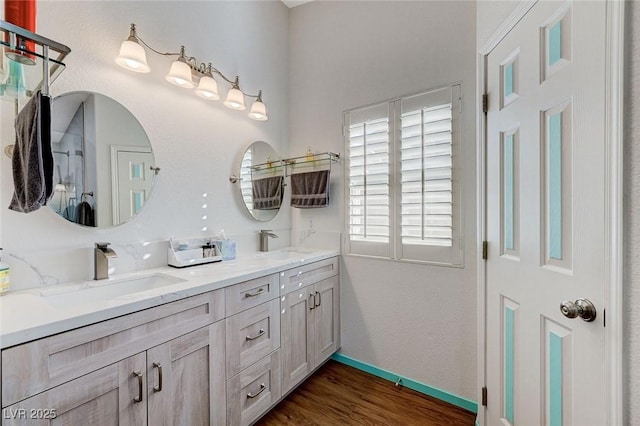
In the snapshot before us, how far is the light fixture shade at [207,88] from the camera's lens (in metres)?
1.75

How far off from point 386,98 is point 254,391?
2.09 m

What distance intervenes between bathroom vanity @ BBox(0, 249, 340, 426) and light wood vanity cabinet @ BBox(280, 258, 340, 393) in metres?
0.01

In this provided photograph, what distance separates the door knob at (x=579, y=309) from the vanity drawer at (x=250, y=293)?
1.30 meters

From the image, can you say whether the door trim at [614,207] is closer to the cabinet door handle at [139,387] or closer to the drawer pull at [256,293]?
the drawer pull at [256,293]

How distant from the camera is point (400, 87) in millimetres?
2004

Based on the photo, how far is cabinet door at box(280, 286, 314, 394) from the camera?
1729 mm

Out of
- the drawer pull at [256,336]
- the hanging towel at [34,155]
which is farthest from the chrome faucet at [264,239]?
the hanging towel at [34,155]

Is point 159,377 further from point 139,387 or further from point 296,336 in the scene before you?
point 296,336

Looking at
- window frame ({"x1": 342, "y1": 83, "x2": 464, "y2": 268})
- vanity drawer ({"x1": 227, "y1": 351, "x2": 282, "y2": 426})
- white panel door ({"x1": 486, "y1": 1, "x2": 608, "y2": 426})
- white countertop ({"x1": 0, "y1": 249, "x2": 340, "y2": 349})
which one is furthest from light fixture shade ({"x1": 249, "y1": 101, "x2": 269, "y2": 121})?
vanity drawer ({"x1": 227, "y1": 351, "x2": 282, "y2": 426})

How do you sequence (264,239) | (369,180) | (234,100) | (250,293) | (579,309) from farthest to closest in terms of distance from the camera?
1. (264,239)
2. (369,180)
3. (234,100)
4. (250,293)
5. (579,309)

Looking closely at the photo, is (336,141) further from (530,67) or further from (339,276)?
(530,67)

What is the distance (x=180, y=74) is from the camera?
5.27 ft

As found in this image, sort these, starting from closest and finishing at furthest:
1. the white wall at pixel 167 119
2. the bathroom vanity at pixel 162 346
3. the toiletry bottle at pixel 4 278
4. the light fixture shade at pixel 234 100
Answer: the bathroom vanity at pixel 162 346 → the toiletry bottle at pixel 4 278 → the white wall at pixel 167 119 → the light fixture shade at pixel 234 100

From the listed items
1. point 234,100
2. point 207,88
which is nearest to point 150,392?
point 207,88
